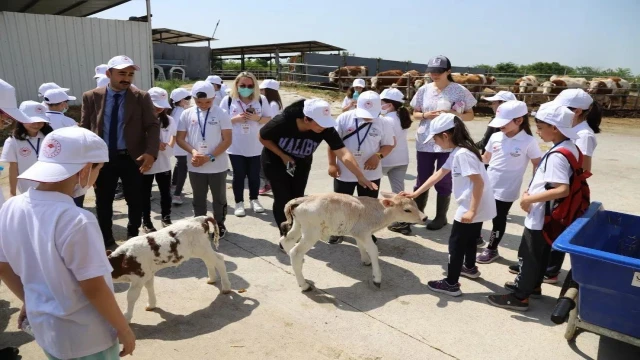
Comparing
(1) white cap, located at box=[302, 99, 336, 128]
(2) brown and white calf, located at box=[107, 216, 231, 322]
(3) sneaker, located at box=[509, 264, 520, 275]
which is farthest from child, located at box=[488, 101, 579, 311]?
(2) brown and white calf, located at box=[107, 216, 231, 322]

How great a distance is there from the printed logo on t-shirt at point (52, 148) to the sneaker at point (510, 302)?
362 centimetres

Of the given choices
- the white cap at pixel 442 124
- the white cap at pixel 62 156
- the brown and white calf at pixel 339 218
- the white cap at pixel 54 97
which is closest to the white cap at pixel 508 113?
the white cap at pixel 442 124

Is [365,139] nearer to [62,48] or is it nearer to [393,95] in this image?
[393,95]

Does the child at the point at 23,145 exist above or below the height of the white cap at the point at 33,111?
below

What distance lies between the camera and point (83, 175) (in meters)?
1.90

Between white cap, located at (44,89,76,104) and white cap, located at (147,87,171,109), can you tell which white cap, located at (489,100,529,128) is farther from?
white cap, located at (44,89,76,104)

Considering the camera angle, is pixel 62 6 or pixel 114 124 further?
pixel 62 6

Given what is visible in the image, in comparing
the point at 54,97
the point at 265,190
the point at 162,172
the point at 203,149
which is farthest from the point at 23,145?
the point at 265,190

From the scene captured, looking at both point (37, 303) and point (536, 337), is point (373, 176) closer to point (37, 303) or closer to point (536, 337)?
point (536, 337)

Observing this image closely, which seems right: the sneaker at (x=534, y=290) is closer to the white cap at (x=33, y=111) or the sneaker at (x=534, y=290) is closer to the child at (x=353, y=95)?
the white cap at (x=33, y=111)

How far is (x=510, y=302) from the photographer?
3.86m

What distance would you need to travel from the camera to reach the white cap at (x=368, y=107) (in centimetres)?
482

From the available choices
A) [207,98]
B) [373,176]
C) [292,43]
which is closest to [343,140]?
[373,176]

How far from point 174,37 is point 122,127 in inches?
1022
